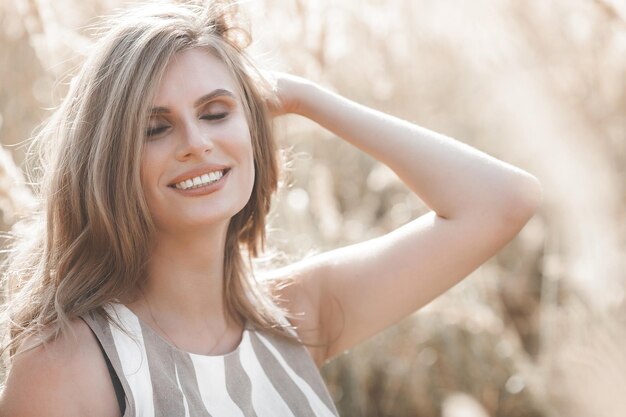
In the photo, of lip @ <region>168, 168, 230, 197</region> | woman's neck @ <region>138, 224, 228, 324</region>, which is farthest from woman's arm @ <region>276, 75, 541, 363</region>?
lip @ <region>168, 168, 230, 197</region>

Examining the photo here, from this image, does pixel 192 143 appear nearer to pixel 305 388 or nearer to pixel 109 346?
pixel 109 346

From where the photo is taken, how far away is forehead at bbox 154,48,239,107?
1.75 metres

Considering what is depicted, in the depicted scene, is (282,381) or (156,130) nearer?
(156,130)

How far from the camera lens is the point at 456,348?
3096 mm

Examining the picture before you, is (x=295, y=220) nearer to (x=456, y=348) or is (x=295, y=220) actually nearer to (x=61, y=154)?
(x=456, y=348)

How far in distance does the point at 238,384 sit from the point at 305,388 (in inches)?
7.2

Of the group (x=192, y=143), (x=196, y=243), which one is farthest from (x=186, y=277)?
(x=192, y=143)

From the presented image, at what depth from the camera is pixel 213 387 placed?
181 centimetres

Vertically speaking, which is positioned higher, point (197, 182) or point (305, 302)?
point (197, 182)

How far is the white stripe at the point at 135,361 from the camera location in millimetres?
1634

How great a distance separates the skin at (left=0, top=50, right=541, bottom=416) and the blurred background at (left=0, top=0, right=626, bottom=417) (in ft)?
1.28

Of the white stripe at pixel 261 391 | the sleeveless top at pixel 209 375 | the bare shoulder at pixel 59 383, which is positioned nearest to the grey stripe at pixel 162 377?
the sleeveless top at pixel 209 375

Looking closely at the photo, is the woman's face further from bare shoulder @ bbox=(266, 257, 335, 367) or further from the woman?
bare shoulder @ bbox=(266, 257, 335, 367)

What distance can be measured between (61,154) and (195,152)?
0.29m
